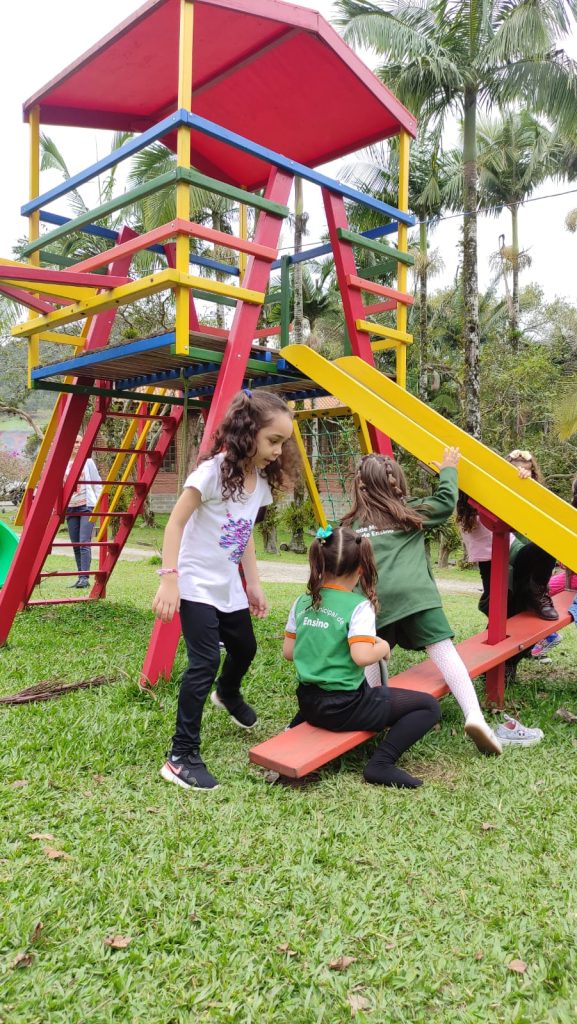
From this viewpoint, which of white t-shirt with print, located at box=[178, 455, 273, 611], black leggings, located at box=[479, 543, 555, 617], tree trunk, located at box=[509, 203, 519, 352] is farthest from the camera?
tree trunk, located at box=[509, 203, 519, 352]

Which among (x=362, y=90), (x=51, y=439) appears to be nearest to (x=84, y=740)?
(x=51, y=439)

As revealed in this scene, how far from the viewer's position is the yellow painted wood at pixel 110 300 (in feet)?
13.3

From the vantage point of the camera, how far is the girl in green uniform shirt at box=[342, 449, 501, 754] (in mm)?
3506

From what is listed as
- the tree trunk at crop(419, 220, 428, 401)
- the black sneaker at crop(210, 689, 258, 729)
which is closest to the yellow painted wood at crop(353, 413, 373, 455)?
the black sneaker at crop(210, 689, 258, 729)

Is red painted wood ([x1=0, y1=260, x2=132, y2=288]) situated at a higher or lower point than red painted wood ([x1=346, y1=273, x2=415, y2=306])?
lower

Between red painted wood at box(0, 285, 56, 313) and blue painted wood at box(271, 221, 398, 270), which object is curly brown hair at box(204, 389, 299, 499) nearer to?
red painted wood at box(0, 285, 56, 313)

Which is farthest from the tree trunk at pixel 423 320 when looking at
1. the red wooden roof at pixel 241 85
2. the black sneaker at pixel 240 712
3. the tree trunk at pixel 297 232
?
the black sneaker at pixel 240 712

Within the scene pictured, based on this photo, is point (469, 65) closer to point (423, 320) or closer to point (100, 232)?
point (423, 320)

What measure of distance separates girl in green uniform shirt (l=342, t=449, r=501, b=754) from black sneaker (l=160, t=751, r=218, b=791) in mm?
1039

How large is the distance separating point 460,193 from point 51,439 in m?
21.5

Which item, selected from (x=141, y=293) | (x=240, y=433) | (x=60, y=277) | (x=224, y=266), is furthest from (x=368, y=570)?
(x=224, y=266)

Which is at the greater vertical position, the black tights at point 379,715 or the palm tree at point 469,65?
the palm tree at point 469,65

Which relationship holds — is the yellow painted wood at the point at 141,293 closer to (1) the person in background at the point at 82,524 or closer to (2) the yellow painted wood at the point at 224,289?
(2) the yellow painted wood at the point at 224,289

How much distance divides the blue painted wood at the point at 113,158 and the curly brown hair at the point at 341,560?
2515 millimetres
